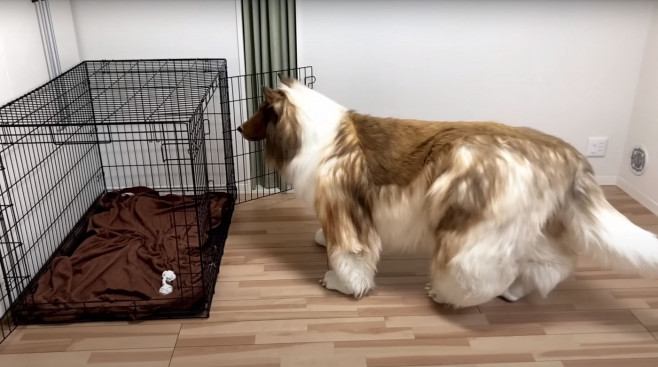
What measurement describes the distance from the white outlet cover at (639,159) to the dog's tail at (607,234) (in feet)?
4.20

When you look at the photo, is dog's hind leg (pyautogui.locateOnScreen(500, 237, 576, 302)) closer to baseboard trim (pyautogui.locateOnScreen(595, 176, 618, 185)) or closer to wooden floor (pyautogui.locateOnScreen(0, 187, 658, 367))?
wooden floor (pyautogui.locateOnScreen(0, 187, 658, 367))

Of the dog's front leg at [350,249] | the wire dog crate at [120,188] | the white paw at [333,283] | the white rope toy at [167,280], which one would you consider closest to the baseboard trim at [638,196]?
the dog's front leg at [350,249]

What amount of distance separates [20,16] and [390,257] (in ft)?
6.45

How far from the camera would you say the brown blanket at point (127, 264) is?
2.14 meters

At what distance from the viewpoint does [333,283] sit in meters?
2.28

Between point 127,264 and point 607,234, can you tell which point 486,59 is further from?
point 127,264

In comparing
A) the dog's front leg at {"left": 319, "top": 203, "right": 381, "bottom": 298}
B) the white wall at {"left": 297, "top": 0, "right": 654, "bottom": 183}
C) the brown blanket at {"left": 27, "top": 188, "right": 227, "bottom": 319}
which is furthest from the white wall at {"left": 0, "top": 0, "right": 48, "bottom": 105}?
the dog's front leg at {"left": 319, "top": 203, "right": 381, "bottom": 298}

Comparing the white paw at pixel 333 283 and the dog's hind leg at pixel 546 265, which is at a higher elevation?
the dog's hind leg at pixel 546 265

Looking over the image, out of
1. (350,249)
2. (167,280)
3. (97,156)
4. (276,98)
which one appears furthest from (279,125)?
(97,156)

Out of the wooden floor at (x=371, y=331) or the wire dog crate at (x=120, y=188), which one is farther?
the wire dog crate at (x=120, y=188)

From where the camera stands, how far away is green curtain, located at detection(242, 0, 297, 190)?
9.27 ft

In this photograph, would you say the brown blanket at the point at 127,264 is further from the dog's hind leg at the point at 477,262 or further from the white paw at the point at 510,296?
the white paw at the point at 510,296

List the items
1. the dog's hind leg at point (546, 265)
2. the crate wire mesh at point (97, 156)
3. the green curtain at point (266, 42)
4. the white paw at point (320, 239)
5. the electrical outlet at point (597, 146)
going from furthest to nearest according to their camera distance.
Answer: the electrical outlet at point (597, 146) → the green curtain at point (266, 42) → the white paw at point (320, 239) → the crate wire mesh at point (97, 156) → the dog's hind leg at point (546, 265)

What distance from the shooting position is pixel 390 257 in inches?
101
